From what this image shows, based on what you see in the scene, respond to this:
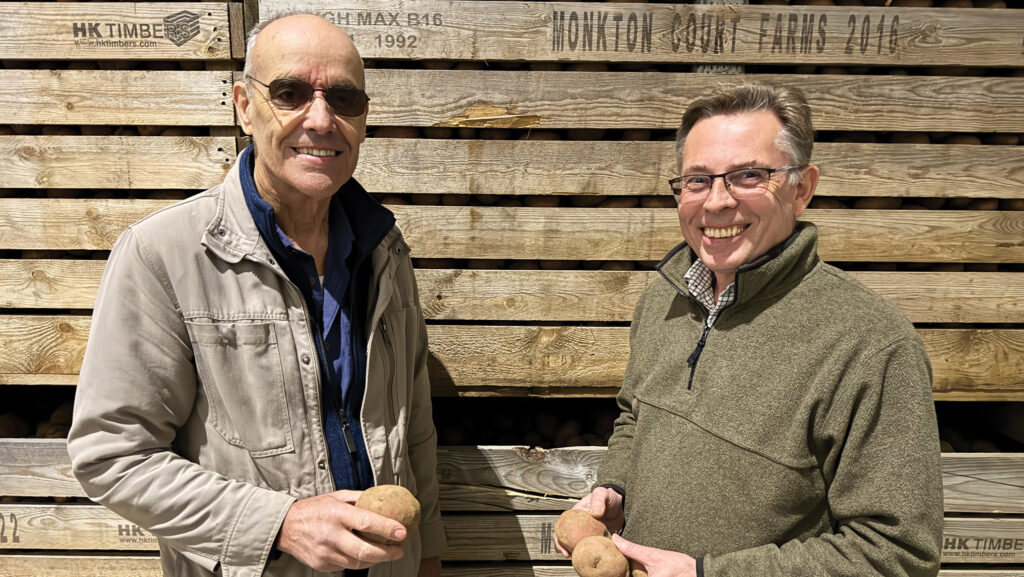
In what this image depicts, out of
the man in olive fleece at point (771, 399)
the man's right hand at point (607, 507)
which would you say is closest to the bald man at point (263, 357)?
the man's right hand at point (607, 507)

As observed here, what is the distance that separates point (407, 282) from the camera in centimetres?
189

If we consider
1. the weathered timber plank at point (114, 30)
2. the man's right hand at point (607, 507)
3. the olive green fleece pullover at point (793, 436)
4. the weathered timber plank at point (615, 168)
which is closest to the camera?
the olive green fleece pullover at point (793, 436)

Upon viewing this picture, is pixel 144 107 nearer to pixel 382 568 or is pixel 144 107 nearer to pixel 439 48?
pixel 439 48

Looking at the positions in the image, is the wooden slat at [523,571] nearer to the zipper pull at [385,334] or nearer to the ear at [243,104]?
the zipper pull at [385,334]

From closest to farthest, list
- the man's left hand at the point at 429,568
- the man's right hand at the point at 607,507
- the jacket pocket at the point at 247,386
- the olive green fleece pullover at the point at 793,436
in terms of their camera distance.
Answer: the olive green fleece pullover at the point at 793,436
the jacket pocket at the point at 247,386
the man's right hand at the point at 607,507
the man's left hand at the point at 429,568

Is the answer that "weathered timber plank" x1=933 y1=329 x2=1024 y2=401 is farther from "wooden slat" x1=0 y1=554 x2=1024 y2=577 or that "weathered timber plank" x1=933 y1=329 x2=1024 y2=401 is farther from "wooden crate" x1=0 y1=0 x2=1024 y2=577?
"wooden slat" x1=0 y1=554 x2=1024 y2=577

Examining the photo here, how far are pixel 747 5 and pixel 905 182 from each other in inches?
35.7

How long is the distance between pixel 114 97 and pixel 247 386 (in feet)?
4.67

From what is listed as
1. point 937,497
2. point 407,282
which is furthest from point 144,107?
point 937,497

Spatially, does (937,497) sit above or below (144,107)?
below

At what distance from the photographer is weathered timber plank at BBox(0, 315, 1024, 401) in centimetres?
245

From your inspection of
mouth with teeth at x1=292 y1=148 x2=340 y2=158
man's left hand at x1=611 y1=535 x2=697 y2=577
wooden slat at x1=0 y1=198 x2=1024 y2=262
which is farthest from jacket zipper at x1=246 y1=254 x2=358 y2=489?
wooden slat at x1=0 y1=198 x2=1024 y2=262

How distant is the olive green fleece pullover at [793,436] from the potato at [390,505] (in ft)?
2.02

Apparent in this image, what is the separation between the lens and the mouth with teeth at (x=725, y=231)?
1525mm
